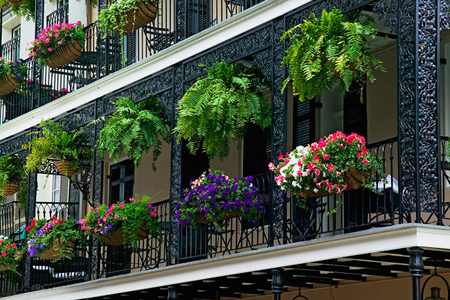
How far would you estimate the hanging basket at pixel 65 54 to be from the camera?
51.7ft

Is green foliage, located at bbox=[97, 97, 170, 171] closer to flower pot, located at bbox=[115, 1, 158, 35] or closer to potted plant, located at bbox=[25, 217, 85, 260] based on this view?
flower pot, located at bbox=[115, 1, 158, 35]

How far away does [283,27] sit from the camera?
37.4 ft

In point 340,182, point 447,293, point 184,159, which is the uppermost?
point 184,159

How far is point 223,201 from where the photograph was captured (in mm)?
11570

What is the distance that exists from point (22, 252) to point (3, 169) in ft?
6.41

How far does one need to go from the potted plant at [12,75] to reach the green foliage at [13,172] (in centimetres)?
128

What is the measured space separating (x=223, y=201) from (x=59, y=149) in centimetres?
449

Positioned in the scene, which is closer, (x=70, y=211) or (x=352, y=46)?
(x=352, y=46)

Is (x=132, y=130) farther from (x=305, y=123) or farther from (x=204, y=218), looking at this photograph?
(x=305, y=123)

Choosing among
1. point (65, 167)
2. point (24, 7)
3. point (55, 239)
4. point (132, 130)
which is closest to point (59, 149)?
point (65, 167)

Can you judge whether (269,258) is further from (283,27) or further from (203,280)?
(283,27)

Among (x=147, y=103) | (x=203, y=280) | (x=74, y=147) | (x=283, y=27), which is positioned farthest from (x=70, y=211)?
(x=283, y=27)

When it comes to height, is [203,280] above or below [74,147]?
below

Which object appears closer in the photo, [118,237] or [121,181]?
[118,237]
